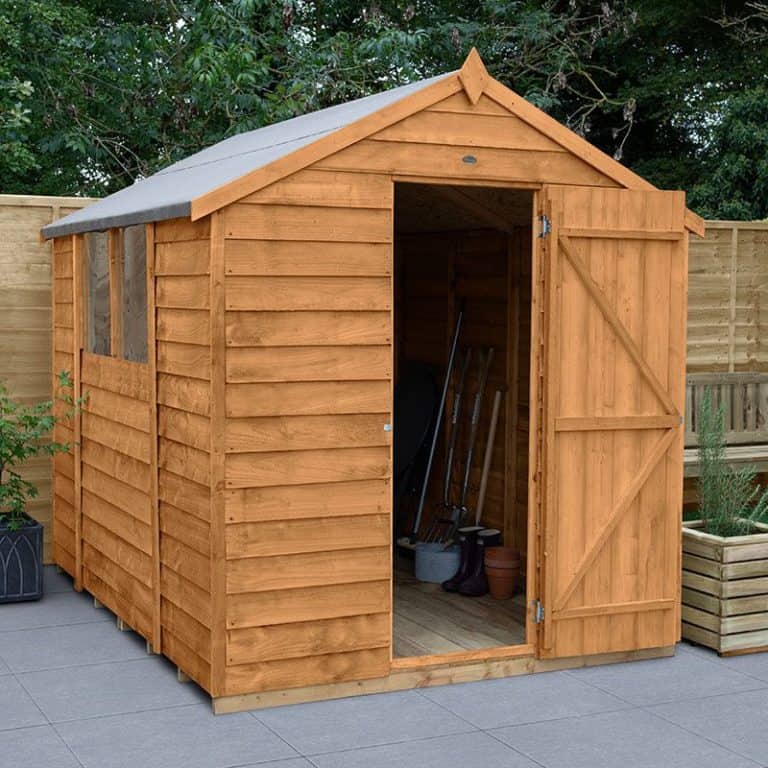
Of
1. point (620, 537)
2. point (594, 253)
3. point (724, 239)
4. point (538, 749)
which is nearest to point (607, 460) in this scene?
point (620, 537)

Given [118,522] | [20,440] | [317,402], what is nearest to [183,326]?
[317,402]

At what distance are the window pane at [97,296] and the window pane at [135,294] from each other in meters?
0.33

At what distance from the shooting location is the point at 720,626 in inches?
251

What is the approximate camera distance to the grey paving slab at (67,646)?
6.28 m

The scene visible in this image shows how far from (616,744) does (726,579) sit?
1.48 meters

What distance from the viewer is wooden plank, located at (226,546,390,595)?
5.48 m

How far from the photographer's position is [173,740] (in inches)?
203

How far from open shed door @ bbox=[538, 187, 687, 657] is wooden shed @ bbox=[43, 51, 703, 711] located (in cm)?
1

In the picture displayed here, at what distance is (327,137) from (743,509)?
2962mm

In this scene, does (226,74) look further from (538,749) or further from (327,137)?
(538,749)

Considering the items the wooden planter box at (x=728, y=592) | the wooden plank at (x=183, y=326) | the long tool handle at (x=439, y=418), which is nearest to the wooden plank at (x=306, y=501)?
the wooden plank at (x=183, y=326)

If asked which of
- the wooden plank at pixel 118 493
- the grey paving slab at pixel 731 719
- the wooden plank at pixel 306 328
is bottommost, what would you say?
the grey paving slab at pixel 731 719

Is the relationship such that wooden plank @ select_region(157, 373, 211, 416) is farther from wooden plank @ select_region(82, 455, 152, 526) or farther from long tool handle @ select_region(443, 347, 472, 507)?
long tool handle @ select_region(443, 347, 472, 507)

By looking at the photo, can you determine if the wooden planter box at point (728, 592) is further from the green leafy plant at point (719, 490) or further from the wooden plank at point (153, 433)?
the wooden plank at point (153, 433)
